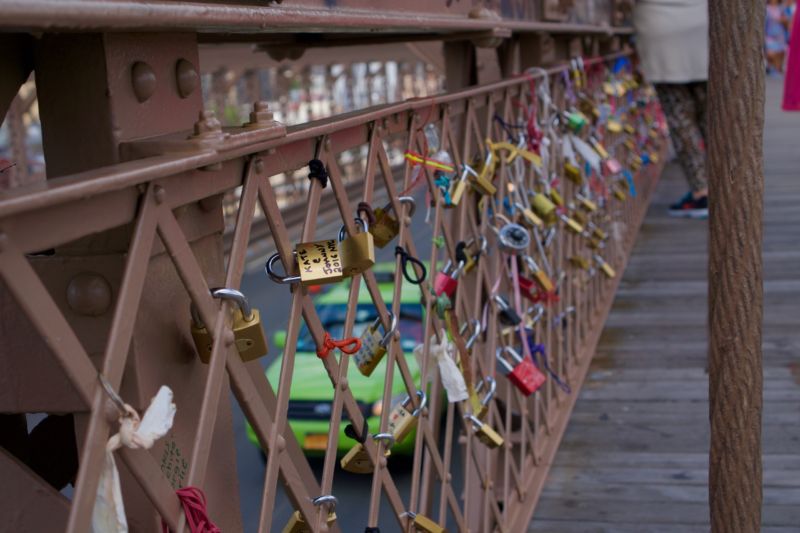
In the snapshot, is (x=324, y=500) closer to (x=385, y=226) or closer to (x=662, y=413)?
(x=385, y=226)

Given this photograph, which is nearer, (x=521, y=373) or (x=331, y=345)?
(x=331, y=345)

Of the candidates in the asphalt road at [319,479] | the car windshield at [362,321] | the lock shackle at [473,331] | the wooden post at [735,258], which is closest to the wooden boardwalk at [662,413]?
the wooden post at [735,258]

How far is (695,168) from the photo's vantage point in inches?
275

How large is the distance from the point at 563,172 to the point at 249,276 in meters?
12.0

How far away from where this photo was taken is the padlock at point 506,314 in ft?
9.26

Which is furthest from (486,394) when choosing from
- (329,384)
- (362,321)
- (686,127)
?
(362,321)

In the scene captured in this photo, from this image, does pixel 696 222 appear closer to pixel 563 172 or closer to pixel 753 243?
pixel 563 172

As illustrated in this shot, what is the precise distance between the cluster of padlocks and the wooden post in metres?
0.50

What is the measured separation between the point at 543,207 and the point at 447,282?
3.67 ft

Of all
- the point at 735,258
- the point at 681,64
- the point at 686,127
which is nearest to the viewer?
the point at 735,258

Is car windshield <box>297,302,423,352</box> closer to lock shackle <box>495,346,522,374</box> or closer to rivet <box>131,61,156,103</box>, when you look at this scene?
lock shackle <box>495,346,522,374</box>

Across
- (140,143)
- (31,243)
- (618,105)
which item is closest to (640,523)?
(140,143)

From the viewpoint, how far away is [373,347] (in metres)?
1.93

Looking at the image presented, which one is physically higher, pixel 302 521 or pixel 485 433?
pixel 302 521
